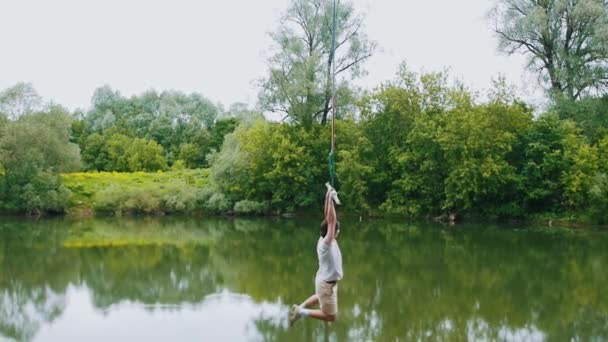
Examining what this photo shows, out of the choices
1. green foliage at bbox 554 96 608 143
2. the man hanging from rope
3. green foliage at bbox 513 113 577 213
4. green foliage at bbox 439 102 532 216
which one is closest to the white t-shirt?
the man hanging from rope

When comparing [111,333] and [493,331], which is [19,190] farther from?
[493,331]

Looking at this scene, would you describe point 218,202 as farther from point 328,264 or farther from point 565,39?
point 328,264

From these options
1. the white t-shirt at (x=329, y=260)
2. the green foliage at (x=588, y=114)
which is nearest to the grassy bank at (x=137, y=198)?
the green foliage at (x=588, y=114)

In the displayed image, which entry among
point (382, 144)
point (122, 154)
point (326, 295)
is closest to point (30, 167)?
point (122, 154)

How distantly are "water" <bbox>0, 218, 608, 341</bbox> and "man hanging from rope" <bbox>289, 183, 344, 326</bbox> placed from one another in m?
2.78

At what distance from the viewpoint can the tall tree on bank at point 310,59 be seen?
43688mm

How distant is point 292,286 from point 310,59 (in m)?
27.8

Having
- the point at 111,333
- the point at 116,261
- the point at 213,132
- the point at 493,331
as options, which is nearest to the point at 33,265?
the point at 116,261

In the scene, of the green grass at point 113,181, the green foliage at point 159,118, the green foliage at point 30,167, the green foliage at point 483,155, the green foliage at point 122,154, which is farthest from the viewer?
the green foliage at point 159,118

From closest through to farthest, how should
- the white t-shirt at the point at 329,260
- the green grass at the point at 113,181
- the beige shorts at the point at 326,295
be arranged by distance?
the white t-shirt at the point at 329,260 < the beige shorts at the point at 326,295 < the green grass at the point at 113,181

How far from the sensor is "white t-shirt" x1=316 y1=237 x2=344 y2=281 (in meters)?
9.17

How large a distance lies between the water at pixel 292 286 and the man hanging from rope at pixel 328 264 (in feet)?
9.14

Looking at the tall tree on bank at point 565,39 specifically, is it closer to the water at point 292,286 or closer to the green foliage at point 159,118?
the water at point 292,286

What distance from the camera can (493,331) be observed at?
41.6ft
